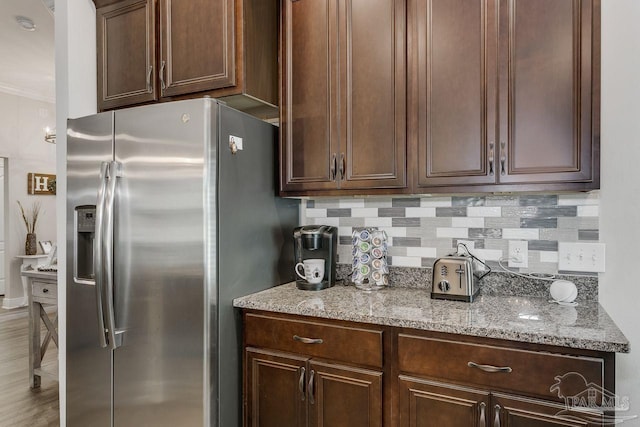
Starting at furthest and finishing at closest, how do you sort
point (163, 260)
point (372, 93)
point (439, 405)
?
point (372, 93)
point (163, 260)
point (439, 405)

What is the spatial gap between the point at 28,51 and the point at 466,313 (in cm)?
506

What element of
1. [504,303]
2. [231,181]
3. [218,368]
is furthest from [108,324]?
[504,303]

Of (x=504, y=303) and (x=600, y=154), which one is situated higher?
(x=600, y=154)

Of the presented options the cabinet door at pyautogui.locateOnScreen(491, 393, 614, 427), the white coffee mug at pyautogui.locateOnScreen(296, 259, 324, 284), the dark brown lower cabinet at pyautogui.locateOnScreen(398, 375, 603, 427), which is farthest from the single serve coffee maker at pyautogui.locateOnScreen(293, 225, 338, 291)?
the cabinet door at pyautogui.locateOnScreen(491, 393, 614, 427)

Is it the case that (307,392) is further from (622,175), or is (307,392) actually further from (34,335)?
(34,335)

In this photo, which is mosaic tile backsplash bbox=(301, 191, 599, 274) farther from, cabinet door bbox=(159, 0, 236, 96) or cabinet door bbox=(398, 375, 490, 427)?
cabinet door bbox=(159, 0, 236, 96)

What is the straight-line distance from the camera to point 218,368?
1619 mm

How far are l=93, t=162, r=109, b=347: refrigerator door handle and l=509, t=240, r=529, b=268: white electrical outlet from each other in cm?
188

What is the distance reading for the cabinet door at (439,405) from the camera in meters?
1.27

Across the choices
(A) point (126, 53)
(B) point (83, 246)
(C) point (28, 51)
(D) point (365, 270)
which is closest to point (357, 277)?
(D) point (365, 270)

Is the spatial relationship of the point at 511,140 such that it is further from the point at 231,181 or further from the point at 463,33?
the point at 231,181

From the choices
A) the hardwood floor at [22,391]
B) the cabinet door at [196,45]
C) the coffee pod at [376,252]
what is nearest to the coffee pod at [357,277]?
the coffee pod at [376,252]

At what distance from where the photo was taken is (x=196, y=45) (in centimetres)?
192

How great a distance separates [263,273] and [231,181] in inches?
20.0
